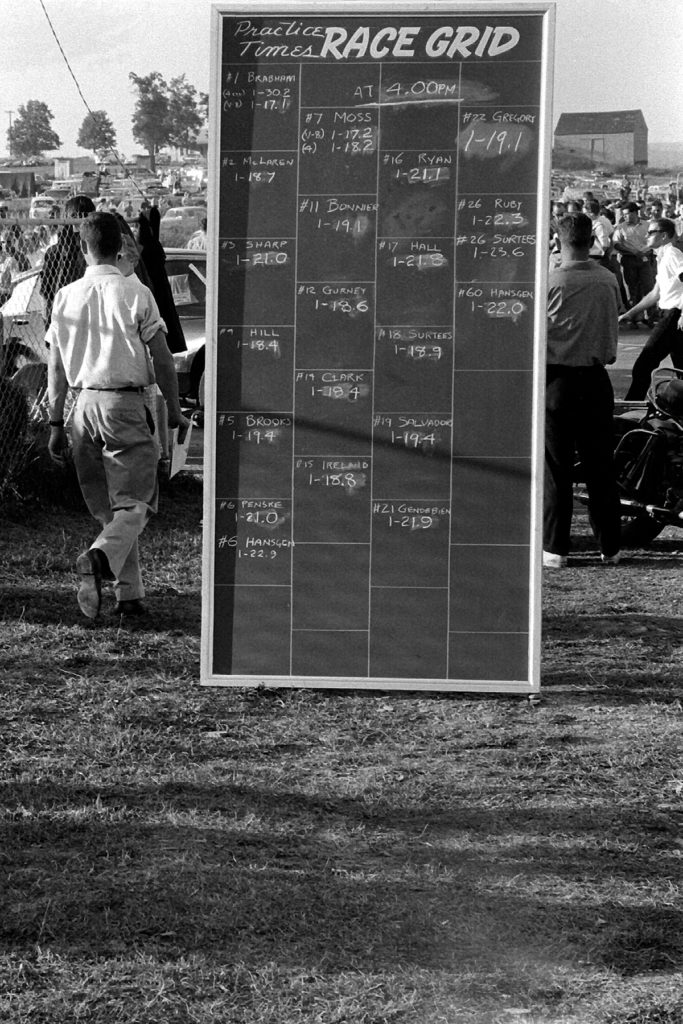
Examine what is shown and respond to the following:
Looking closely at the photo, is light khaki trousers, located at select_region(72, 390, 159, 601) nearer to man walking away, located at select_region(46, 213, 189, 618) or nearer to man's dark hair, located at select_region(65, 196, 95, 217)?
man walking away, located at select_region(46, 213, 189, 618)

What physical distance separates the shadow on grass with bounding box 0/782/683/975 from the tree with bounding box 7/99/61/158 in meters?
152

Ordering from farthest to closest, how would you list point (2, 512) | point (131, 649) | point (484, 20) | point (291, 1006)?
point (2, 512) < point (131, 649) < point (484, 20) < point (291, 1006)

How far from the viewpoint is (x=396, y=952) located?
3.75m

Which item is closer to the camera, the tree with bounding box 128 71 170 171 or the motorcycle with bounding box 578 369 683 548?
the motorcycle with bounding box 578 369 683 548

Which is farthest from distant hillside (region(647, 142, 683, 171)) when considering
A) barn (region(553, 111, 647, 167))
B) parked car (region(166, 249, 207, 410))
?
parked car (region(166, 249, 207, 410))

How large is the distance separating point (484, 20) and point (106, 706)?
10.4 ft

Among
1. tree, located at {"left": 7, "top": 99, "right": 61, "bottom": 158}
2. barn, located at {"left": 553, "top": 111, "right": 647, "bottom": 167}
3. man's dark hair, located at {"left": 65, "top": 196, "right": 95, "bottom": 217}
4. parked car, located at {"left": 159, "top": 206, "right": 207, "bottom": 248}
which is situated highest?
tree, located at {"left": 7, "top": 99, "right": 61, "bottom": 158}

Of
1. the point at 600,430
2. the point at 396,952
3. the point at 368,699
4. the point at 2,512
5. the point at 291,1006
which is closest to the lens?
the point at 291,1006

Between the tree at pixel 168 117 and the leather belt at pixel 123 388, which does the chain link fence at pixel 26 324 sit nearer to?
the leather belt at pixel 123 388

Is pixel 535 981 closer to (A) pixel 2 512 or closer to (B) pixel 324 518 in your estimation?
(B) pixel 324 518

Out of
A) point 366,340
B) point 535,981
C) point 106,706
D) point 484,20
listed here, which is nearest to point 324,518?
point 366,340

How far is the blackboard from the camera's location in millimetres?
5605

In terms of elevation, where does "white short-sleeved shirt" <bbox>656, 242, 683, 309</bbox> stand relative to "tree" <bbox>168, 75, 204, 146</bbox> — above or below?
below

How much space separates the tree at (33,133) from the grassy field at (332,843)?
151 meters
